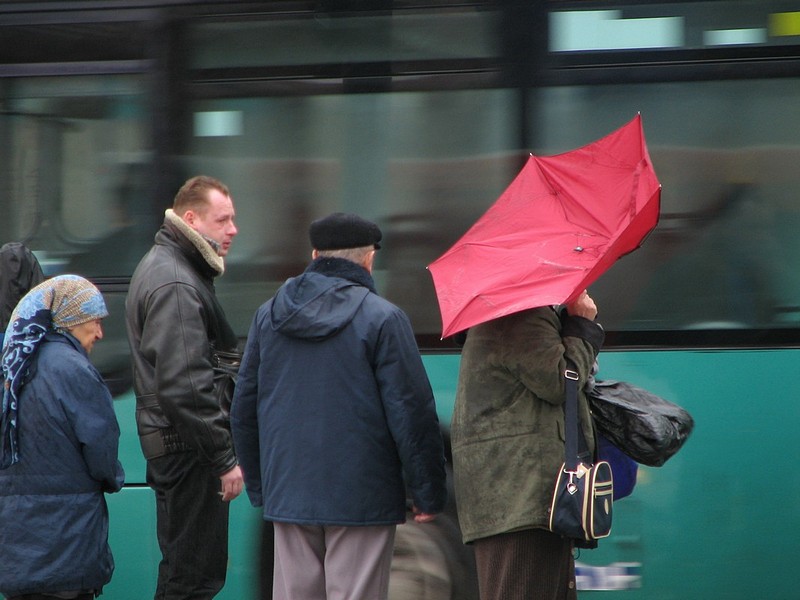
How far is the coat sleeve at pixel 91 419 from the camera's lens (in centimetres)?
370

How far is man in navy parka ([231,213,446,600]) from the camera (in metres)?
3.54

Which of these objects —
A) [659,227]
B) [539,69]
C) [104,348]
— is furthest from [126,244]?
[659,227]

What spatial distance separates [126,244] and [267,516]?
6.16 feet

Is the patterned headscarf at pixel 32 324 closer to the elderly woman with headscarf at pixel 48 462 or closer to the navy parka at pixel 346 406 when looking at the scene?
the elderly woman with headscarf at pixel 48 462

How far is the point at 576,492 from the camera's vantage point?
11.1 feet

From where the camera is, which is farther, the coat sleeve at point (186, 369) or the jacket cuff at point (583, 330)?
the coat sleeve at point (186, 369)

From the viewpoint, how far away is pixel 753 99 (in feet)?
15.5

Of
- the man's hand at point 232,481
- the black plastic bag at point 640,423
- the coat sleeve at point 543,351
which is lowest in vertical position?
the man's hand at point 232,481

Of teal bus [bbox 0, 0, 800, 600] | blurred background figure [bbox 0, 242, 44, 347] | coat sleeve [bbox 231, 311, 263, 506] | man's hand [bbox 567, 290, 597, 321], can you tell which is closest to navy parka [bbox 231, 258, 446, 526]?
coat sleeve [bbox 231, 311, 263, 506]

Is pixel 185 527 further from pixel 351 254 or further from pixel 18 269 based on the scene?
pixel 18 269

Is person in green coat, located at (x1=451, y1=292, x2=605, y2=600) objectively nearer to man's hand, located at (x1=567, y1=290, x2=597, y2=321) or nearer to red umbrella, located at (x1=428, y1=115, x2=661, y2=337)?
man's hand, located at (x1=567, y1=290, x2=597, y2=321)

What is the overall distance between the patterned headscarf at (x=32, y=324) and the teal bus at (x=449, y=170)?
1.18 meters

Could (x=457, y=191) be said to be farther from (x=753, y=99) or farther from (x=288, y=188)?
(x=753, y=99)

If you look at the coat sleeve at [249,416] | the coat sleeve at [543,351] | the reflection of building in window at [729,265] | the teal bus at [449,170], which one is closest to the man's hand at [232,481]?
the coat sleeve at [249,416]
